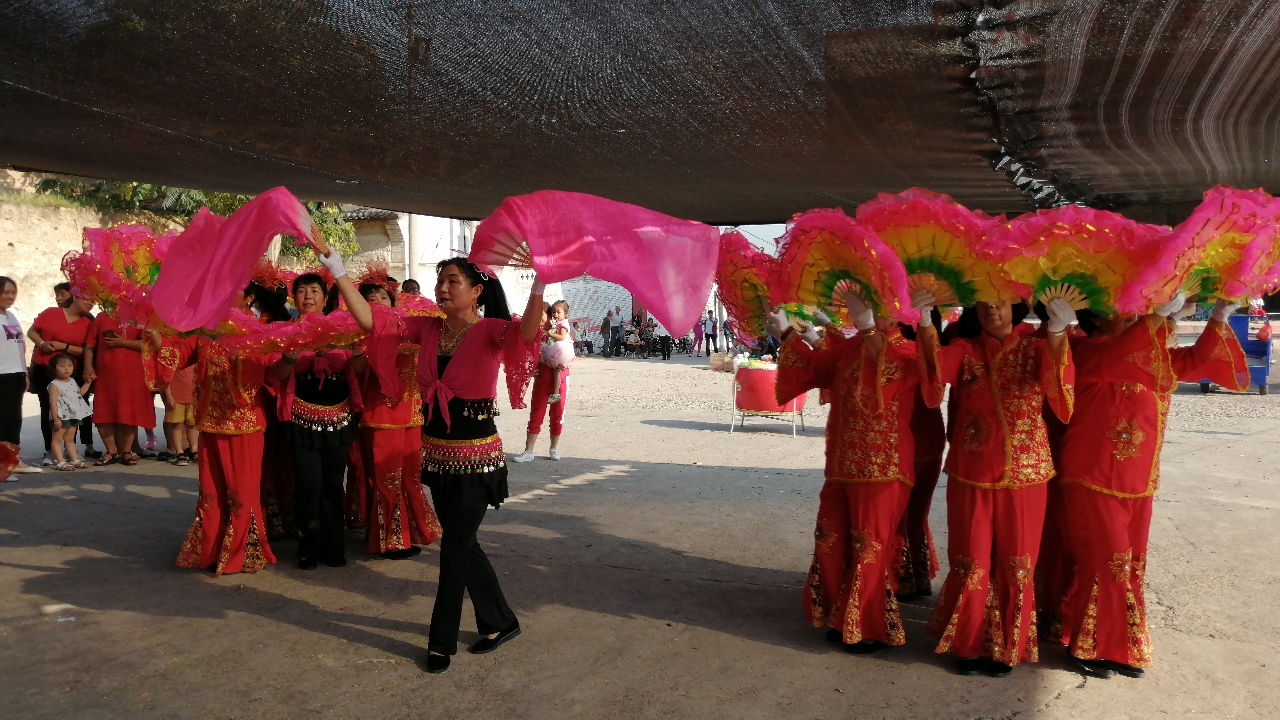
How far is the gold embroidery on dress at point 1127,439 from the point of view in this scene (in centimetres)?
383

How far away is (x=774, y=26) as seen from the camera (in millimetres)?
3012

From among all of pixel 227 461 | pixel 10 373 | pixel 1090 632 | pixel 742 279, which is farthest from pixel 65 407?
pixel 1090 632

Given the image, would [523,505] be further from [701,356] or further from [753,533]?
[701,356]

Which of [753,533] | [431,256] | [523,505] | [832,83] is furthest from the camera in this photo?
[431,256]

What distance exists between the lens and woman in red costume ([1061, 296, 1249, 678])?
12.5ft

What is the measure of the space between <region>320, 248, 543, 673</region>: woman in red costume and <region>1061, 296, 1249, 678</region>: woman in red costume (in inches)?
92.6

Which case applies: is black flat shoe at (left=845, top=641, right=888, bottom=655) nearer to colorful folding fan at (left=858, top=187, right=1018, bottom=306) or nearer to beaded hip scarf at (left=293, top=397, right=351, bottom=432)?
colorful folding fan at (left=858, top=187, right=1018, bottom=306)

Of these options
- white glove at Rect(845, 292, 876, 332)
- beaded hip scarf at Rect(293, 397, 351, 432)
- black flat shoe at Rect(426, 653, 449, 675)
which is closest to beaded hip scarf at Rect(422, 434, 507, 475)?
black flat shoe at Rect(426, 653, 449, 675)

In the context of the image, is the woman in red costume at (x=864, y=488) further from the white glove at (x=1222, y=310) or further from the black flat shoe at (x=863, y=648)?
the white glove at (x=1222, y=310)

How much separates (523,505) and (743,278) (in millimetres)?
3364

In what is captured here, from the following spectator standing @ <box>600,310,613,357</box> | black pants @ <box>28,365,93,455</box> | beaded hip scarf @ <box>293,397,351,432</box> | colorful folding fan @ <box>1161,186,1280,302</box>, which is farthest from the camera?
spectator standing @ <box>600,310,613,357</box>

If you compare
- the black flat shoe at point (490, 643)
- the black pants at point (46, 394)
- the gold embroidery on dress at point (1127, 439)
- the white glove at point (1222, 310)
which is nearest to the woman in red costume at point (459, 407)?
the black flat shoe at point (490, 643)

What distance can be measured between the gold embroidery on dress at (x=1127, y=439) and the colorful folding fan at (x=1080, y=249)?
690mm

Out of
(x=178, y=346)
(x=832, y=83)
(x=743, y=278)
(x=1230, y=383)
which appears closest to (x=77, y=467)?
(x=178, y=346)
